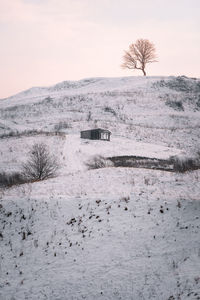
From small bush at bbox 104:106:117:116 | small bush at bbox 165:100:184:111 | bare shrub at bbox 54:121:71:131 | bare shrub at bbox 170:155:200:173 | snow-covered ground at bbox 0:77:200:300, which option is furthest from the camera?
small bush at bbox 165:100:184:111

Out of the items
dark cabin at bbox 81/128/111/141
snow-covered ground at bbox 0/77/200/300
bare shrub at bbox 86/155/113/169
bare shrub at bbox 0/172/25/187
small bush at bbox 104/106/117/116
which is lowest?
bare shrub at bbox 0/172/25/187

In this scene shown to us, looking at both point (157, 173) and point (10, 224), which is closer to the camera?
point (10, 224)

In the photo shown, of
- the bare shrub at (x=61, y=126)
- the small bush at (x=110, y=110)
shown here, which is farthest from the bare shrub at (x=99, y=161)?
the small bush at (x=110, y=110)

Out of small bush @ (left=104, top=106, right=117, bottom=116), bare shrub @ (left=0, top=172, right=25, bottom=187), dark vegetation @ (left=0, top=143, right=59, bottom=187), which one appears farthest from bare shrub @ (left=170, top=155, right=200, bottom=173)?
small bush @ (left=104, top=106, right=117, bottom=116)

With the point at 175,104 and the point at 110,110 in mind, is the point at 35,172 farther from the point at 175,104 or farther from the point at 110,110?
the point at 175,104

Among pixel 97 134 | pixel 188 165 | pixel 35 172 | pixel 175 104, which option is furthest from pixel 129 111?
pixel 35 172

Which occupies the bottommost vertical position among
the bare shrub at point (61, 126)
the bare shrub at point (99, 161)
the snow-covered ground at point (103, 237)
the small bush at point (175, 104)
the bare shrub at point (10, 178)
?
the bare shrub at point (10, 178)

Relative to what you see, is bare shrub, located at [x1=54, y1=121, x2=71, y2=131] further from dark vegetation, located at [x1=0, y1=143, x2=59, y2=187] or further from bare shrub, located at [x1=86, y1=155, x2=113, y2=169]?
dark vegetation, located at [x1=0, y1=143, x2=59, y2=187]

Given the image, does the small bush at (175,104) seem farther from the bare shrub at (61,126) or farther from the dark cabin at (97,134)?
the bare shrub at (61,126)

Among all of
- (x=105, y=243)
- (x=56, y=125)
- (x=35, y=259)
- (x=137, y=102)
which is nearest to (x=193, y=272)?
(x=105, y=243)

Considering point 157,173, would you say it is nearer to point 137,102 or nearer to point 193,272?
point 193,272

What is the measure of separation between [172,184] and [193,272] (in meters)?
5.89

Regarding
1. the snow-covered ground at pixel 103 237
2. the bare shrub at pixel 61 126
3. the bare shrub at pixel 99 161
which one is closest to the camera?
the snow-covered ground at pixel 103 237

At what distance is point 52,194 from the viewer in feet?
41.6
